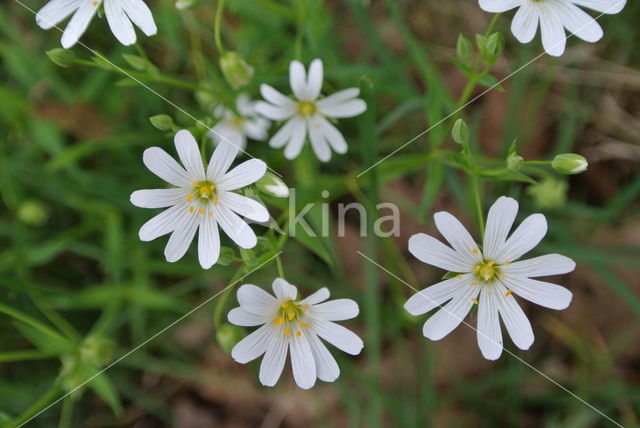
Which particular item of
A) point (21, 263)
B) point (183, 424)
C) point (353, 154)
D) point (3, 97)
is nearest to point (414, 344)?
point (353, 154)

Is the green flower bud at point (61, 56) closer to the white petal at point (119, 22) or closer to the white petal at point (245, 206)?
the white petal at point (119, 22)

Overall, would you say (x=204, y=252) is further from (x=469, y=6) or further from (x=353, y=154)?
(x=469, y=6)

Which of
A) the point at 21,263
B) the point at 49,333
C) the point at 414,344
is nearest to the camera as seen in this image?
the point at 49,333

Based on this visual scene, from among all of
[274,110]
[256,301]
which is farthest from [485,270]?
[274,110]

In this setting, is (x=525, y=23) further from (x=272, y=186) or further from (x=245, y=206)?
(x=245, y=206)

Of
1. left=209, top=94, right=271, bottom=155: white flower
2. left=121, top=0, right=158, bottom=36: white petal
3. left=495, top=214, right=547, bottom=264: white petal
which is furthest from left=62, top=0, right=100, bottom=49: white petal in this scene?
left=495, top=214, right=547, bottom=264: white petal

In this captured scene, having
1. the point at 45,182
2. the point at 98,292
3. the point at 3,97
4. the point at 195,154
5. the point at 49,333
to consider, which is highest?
the point at 3,97

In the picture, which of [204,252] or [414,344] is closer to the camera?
[204,252]

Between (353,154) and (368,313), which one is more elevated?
(353,154)
